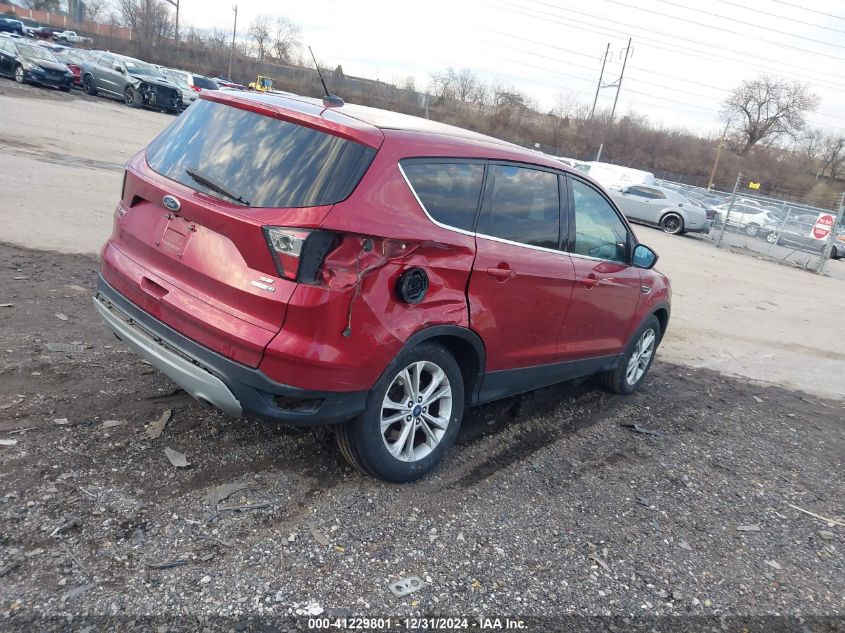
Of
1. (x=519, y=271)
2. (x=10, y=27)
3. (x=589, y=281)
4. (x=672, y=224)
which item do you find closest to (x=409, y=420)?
(x=519, y=271)

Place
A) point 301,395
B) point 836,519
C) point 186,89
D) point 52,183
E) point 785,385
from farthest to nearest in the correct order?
point 186,89, point 52,183, point 785,385, point 836,519, point 301,395

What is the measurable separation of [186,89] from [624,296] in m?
31.1

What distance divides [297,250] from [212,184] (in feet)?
2.31

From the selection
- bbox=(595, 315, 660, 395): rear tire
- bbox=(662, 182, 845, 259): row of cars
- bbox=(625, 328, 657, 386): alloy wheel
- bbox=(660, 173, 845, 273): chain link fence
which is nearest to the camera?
bbox=(595, 315, 660, 395): rear tire

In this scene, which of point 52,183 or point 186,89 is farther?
point 186,89

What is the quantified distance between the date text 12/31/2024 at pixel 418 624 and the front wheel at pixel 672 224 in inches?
966

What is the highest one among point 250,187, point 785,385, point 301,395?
point 250,187

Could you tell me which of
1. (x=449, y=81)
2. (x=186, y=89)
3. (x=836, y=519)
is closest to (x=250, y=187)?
(x=836, y=519)

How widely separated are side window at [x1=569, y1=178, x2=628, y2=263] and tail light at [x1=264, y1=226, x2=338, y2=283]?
217cm

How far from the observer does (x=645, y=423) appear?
17.9ft

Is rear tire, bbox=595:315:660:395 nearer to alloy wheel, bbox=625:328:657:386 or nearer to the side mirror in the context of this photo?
alloy wheel, bbox=625:328:657:386

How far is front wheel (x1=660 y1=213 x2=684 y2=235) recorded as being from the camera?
25062 millimetres

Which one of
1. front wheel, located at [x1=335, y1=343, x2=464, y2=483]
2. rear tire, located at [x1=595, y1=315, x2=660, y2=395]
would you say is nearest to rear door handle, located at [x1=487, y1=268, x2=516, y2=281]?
front wheel, located at [x1=335, y1=343, x2=464, y2=483]

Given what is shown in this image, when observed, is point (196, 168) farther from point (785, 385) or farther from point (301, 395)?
point (785, 385)
